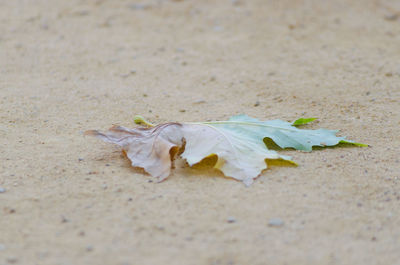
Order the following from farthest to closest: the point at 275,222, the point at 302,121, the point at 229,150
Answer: the point at 302,121, the point at 229,150, the point at 275,222

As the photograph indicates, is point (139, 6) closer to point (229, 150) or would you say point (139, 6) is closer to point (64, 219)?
point (229, 150)

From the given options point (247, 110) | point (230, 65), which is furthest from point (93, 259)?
point (230, 65)

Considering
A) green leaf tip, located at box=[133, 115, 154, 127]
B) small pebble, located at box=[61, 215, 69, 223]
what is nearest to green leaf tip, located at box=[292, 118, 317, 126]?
green leaf tip, located at box=[133, 115, 154, 127]

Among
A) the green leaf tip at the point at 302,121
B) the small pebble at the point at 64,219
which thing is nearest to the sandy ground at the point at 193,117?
the small pebble at the point at 64,219

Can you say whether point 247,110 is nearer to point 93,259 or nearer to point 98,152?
point 98,152

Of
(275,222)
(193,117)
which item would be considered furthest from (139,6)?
(275,222)

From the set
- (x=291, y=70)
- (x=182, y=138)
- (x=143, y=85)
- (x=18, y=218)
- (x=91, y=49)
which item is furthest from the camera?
(x=91, y=49)

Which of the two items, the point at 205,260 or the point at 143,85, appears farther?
the point at 143,85
